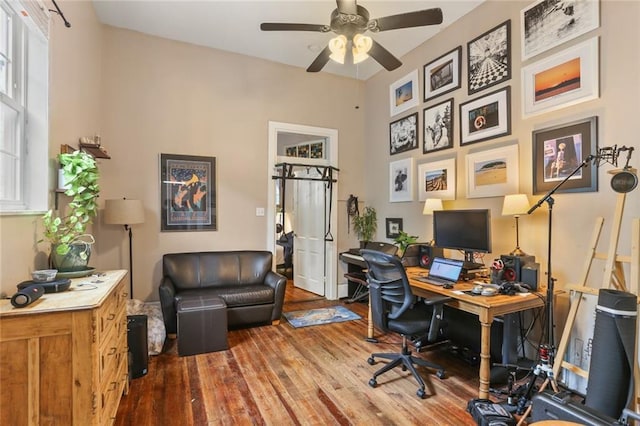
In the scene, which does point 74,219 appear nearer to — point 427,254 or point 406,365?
point 406,365

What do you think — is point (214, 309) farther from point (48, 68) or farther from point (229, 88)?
point (229, 88)

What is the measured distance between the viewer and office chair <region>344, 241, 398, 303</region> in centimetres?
429

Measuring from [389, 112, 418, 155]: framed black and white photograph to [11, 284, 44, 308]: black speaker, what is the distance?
3.95 metres

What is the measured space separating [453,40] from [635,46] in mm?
1765

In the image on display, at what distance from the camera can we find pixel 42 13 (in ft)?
6.58

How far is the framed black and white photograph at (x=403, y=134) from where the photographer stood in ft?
13.8

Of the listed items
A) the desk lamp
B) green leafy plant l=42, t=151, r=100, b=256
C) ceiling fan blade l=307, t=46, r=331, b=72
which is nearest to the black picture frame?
green leafy plant l=42, t=151, r=100, b=256

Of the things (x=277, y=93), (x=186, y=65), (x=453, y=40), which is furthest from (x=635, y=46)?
(x=186, y=65)

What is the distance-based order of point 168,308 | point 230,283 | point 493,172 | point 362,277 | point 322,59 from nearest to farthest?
1. point 322,59
2. point 493,172
3. point 168,308
4. point 230,283
5. point 362,277

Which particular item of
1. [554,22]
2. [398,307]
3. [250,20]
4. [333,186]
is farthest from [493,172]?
[250,20]

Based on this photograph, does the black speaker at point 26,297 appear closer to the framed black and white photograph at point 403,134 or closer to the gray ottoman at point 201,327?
the gray ottoman at point 201,327

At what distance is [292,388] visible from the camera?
2408 millimetres

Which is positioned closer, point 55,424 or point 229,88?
point 55,424

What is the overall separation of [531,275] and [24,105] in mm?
3769
